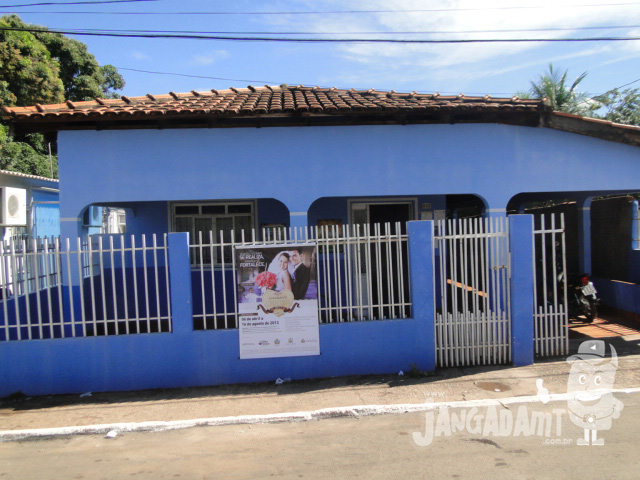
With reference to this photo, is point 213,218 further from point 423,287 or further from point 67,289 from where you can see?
point 423,287

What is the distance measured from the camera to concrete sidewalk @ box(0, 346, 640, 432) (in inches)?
190

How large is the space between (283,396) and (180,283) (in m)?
1.83

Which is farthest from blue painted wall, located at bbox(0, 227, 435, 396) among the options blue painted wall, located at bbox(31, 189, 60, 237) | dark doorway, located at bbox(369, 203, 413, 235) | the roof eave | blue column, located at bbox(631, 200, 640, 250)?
blue painted wall, located at bbox(31, 189, 60, 237)

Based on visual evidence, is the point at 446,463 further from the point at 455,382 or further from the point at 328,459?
the point at 455,382

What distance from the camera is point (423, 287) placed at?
5738 millimetres

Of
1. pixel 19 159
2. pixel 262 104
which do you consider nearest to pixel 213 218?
pixel 262 104

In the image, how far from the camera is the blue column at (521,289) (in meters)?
5.87

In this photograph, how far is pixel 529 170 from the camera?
23.7 ft

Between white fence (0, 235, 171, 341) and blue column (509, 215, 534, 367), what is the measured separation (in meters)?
4.43

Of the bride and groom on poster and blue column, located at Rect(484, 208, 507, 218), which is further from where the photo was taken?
blue column, located at Rect(484, 208, 507, 218)

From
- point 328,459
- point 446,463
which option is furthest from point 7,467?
point 446,463

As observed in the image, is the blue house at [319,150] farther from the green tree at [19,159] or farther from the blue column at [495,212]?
the green tree at [19,159]

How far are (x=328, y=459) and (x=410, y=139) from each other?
5.01 meters

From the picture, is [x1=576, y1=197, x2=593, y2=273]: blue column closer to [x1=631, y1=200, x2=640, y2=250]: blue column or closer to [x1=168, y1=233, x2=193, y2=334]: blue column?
[x1=631, y1=200, x2=640, y2=250]: blue column
